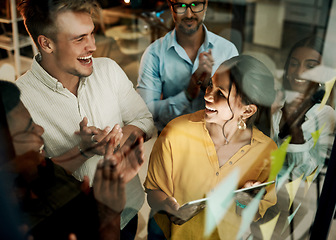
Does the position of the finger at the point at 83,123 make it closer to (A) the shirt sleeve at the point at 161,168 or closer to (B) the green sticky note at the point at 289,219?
(A) the shirt sleeve at the point at 161,168

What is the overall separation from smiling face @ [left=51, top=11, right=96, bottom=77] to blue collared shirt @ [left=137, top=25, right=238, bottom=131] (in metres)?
0.20

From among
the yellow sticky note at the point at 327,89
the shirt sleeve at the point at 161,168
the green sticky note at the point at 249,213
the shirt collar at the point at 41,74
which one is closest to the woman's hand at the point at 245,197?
the green sticky note at the point at 249,213

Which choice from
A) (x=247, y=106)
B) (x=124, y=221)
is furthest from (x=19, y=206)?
(x=247, y=106)

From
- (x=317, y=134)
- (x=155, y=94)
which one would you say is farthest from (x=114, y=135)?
(x=317, y=134)

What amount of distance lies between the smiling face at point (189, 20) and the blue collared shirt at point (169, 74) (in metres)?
0.03

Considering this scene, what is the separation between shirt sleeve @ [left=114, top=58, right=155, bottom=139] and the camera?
805 mm

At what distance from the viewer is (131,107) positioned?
2.73 ft

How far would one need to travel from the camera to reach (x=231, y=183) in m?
0.98

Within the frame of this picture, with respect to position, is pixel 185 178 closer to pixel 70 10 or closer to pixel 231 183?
pixel 231 183

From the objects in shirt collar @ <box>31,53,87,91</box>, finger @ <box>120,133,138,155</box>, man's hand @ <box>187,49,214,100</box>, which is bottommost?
finger @ <box>120,133,138,155</box>

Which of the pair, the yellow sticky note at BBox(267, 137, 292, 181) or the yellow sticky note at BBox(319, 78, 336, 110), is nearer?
the yellow sticky note at BBox(267, 137, 292, 181)

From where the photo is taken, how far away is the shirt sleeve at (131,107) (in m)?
0.80

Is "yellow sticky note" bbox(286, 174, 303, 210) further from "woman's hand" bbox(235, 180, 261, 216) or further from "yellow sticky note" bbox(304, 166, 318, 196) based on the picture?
"woman's hand" bbox(235, 180, 261, 216)

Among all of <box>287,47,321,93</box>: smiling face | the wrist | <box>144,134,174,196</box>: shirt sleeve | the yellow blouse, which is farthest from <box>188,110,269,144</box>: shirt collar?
the wrist
